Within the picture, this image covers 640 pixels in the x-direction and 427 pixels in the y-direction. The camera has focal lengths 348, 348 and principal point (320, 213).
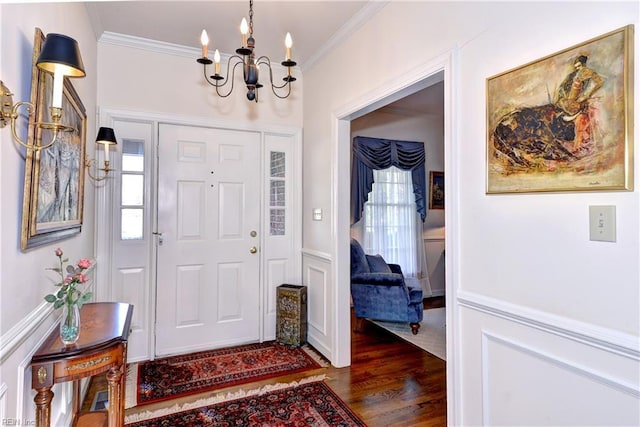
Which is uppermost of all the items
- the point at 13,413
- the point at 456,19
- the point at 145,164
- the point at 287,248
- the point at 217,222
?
the point at 456,19

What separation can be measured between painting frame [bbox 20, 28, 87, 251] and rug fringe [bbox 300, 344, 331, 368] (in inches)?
80.4

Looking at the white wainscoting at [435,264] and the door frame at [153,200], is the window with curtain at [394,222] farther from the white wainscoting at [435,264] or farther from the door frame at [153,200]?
the door frame at [153,200]

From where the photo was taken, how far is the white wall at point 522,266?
1141mm

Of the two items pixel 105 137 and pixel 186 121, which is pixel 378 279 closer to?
pixel 186 121

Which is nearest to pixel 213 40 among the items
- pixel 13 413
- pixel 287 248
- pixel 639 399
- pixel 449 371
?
pixel 287 248

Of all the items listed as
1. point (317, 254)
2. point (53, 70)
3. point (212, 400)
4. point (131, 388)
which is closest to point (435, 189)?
point (317, 254)

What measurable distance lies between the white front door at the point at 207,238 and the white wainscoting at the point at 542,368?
2.16 meters

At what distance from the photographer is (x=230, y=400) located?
92.7 inches

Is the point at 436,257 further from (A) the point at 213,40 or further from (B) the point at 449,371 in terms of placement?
(A) the point at 213,40

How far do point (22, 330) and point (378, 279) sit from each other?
2.84 m

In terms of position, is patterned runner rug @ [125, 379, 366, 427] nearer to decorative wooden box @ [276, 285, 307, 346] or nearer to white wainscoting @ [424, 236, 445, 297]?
decorative wooden box @ [276, 285, 307, 346]

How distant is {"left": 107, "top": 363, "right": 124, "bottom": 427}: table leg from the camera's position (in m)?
1.46

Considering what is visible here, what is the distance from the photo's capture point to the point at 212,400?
2357 millimetres

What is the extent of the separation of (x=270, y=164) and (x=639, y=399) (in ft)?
9.78
